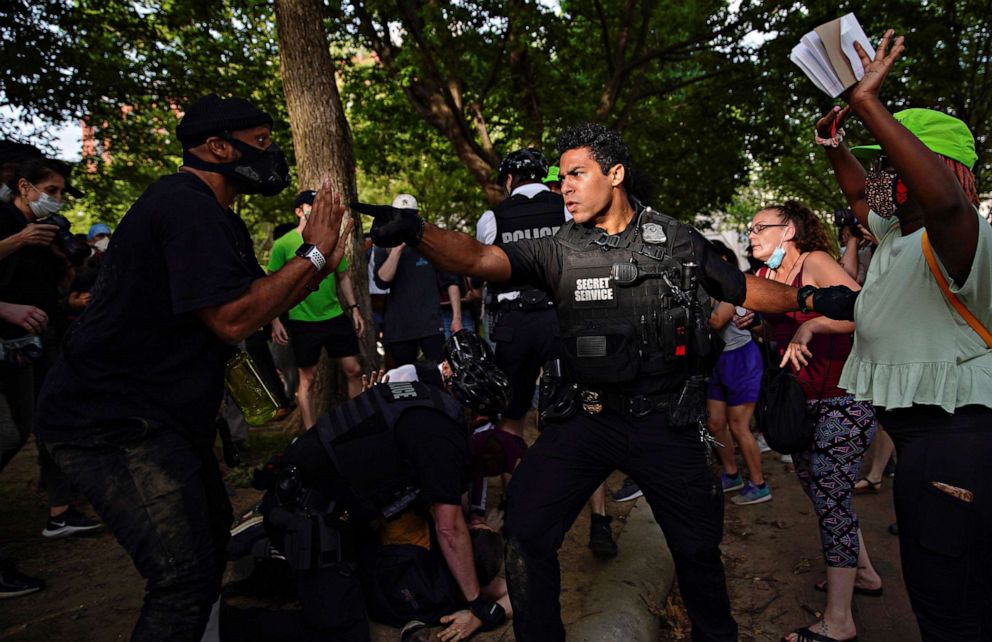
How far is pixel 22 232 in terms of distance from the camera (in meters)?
3.55

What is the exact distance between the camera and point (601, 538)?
4.04 m

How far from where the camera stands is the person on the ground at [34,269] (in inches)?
145

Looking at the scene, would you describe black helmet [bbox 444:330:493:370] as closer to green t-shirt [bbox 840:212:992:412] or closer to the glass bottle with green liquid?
the glass bottle with green liquid

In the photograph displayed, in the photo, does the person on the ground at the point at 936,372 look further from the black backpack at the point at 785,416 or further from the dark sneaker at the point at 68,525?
the dark sneaker at the point at 68,525

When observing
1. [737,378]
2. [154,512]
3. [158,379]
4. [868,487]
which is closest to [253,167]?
[158,379]

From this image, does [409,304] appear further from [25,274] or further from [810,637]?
[810,637]

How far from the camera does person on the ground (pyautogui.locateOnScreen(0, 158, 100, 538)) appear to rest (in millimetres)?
3682

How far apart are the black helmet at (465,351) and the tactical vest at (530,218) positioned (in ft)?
2.63

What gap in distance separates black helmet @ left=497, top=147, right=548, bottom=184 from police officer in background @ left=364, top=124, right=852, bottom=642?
62.8 inches

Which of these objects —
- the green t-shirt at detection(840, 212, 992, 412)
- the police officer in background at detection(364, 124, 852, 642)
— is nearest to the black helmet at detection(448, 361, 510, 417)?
the police officer in background at detection(364, 124, 852, 642)

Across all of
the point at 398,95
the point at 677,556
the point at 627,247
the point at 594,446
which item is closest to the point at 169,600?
the point at 594,446

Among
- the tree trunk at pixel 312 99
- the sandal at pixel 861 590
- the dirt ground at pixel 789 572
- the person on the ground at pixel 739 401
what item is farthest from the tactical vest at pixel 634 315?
the tree trunk at pixel 312 99

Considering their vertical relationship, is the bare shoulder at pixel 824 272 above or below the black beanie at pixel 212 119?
below

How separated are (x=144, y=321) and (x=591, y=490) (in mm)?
1815
